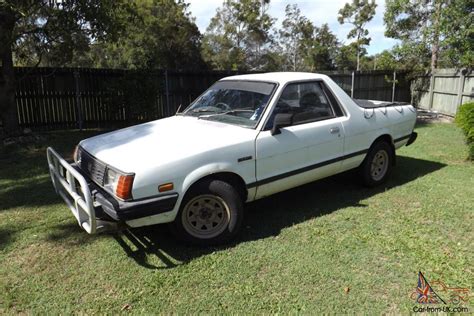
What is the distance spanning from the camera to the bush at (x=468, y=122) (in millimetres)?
6797

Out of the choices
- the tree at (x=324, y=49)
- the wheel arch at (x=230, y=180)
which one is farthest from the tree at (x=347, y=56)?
the wheel arch at (x=230, y=180)

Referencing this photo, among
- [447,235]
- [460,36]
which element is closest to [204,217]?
[447,235]

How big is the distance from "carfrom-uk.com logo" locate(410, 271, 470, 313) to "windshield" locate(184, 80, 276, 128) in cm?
225

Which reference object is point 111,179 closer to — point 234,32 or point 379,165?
→ point 379,165

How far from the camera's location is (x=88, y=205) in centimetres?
312

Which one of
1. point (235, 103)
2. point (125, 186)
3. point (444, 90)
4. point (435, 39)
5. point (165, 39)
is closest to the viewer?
point (125, 186)

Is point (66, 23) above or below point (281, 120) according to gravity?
above

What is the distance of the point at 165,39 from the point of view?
1297 inches

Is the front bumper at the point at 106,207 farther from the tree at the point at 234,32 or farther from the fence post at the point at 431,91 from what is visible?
the tree at the point at 234,32

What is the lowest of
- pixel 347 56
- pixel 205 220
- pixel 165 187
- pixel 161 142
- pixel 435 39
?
pixel 205 220

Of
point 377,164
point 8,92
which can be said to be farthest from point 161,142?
point 8,92

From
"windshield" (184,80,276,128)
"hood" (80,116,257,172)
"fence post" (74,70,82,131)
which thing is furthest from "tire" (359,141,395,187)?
"fence post" (74,70,82,131)

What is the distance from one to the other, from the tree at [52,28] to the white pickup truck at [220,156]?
5.07m

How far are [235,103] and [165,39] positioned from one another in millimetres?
30765
